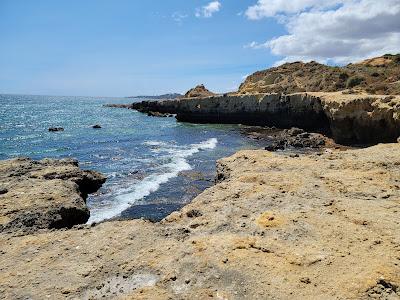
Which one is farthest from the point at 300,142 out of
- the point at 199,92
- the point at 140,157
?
the point at 199,92

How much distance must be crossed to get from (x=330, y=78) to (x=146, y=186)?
53.0m

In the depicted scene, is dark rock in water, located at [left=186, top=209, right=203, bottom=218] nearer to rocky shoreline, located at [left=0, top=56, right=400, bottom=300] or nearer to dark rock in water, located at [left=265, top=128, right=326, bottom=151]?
rocky shoreline, located at [left=0, top=56, right=400, bottom=300]

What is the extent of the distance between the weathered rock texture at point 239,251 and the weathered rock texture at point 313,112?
20581 millimetres

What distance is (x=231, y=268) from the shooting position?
8.48 metres

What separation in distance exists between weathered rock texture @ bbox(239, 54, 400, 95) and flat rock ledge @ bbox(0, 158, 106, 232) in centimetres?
3740

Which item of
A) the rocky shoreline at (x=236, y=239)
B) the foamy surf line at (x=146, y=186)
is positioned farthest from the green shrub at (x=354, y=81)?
the rocky shoreline at (x=236, y=239)

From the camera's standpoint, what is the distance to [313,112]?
47.7 metres

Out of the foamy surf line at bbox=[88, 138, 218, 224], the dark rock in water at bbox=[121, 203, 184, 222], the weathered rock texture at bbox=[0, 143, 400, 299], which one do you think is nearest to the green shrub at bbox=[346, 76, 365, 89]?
the foamy surf line at bbox=[88, 138, 218, 224]

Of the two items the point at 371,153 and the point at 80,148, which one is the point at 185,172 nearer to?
the point at 371,153

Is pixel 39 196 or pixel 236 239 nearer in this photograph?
pixel 236 239

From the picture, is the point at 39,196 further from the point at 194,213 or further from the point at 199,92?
the point at 199,92

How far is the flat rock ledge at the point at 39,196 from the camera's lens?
43.1ft

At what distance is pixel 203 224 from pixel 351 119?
28267 mm

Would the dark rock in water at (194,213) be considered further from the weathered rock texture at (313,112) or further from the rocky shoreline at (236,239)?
the weathered rock texture at (313,112)
